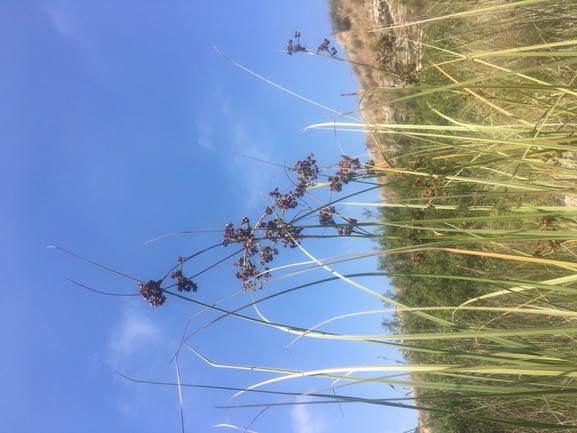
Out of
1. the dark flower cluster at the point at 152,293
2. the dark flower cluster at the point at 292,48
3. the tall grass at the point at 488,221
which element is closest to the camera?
the tall grass at the point at 488,221

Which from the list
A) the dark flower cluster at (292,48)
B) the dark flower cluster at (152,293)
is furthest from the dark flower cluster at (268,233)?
the dark flower cluster at (292,48)

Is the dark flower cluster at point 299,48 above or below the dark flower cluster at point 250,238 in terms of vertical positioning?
above

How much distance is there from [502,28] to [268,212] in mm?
3229

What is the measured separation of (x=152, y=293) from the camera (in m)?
2.18

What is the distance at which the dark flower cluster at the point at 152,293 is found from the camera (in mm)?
2168

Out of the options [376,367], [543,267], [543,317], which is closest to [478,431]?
[543,317]

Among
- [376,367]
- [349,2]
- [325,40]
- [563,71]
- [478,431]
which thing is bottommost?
[376,367]

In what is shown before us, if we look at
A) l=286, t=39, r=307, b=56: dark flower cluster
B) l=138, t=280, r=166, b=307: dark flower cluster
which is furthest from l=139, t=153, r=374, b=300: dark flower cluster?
l=286, t=39, r=307, b=56: dark flower cluster

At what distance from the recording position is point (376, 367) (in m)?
1.12

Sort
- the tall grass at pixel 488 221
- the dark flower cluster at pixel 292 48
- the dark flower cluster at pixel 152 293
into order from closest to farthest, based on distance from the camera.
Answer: the tall grass at pixel 488 221 < the dark flower cluster at pixel 152 293 < the dark flower cluster at pixel 292 48

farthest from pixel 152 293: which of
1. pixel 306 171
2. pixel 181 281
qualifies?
pixel 306 171

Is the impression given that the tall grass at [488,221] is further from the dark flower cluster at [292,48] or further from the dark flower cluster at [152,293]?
the dark flower cluster at [292,48]

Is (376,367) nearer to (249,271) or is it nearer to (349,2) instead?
(249,271)

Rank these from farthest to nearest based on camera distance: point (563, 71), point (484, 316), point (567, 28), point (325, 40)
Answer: point (484, 316)
point (325, 40)
point (563, 71)
point (567, 28)
